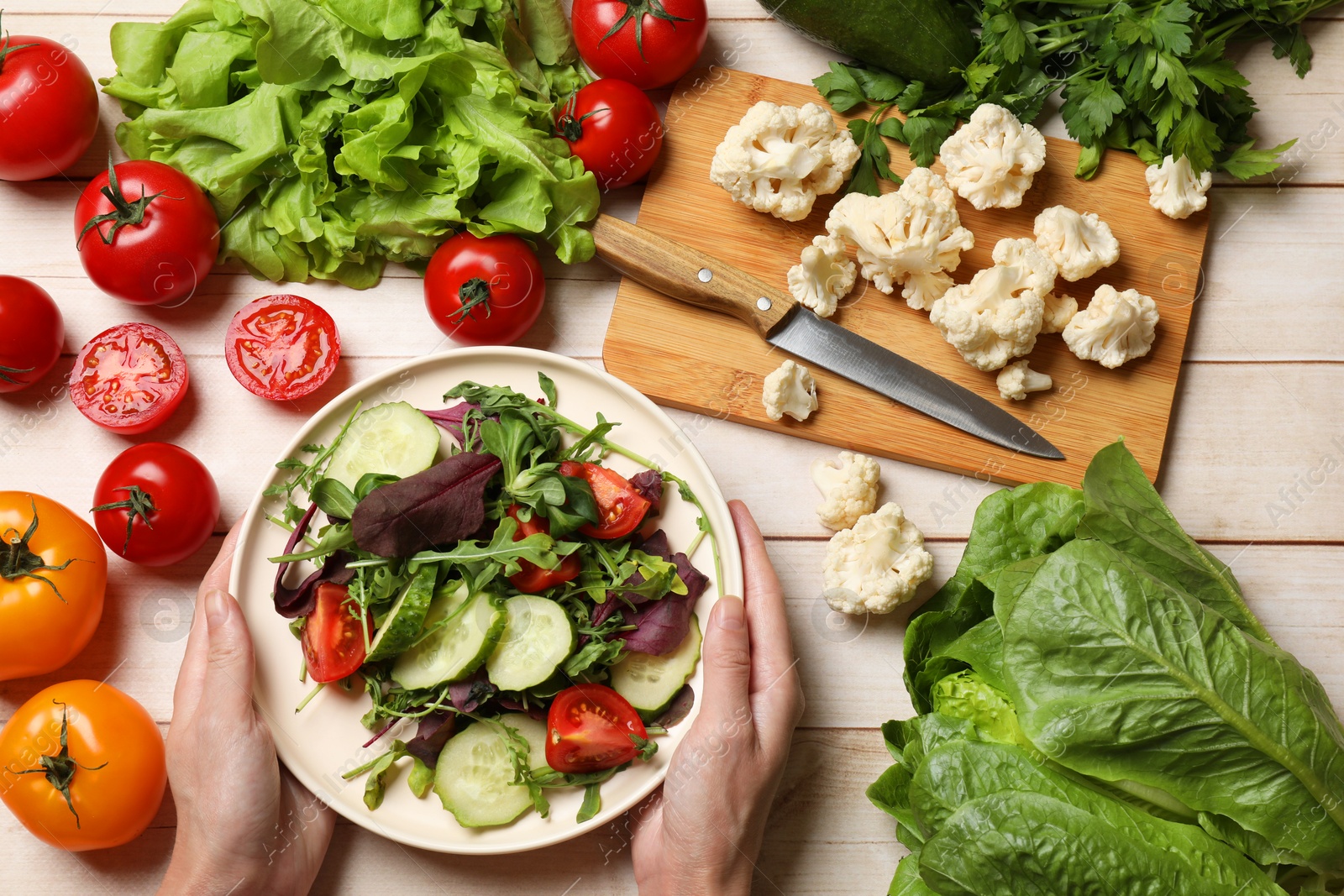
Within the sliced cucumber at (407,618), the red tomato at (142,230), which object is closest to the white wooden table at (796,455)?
the red tomato at (142,230)

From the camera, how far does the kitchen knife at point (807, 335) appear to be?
2.00 m

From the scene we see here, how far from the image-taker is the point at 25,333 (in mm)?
1964

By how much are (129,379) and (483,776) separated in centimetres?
119

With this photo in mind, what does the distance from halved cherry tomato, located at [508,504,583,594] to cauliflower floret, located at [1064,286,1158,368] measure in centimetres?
120

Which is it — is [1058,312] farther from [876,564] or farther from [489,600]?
[489,600]

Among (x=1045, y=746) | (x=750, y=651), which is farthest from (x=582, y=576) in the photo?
(x=1045, y=746)

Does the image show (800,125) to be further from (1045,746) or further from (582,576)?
(1045,746)

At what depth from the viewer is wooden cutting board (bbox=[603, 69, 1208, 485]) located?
2.04 m

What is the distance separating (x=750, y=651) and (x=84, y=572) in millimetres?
1418

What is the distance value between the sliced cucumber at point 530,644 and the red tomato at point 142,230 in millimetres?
1086

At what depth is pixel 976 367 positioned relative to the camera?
2.05 meters

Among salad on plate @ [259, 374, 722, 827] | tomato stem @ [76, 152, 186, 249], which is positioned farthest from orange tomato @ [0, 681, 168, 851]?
tomato stem @ [76, 152, 186, 249]

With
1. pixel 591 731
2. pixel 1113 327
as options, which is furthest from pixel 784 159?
pixel 591 731

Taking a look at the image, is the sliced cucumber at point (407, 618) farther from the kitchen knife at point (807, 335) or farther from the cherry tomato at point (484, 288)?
the kitchen knife at point (807, 335)
